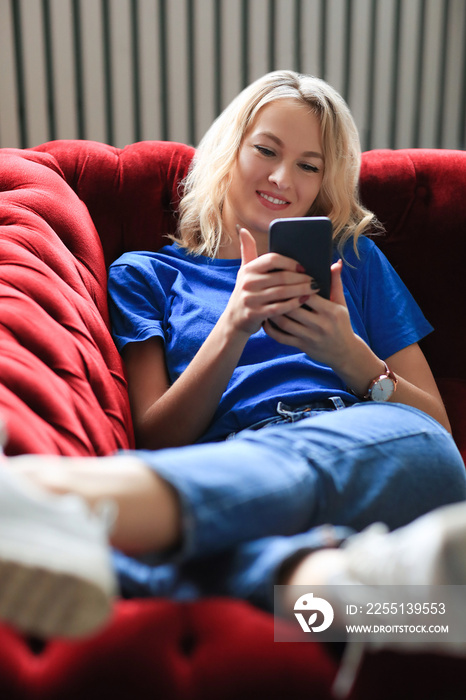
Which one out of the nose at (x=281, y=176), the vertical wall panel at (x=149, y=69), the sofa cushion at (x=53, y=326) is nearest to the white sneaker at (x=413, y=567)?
the sofa cushion at (x=53, y=326)

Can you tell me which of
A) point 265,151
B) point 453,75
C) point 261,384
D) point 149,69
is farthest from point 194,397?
point 453,75

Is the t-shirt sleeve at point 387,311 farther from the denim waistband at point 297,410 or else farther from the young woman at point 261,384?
the denim waistband at point 297,410

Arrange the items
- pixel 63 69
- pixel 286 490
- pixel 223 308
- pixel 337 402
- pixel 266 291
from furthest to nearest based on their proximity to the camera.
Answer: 1. pixel 63 69
2. pixel 223 308
3. pixel 337 402
4. pixel 266 291
5. pixel 286 490

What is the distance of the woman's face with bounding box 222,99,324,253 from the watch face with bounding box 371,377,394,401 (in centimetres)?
37

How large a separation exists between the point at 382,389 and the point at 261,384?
193 millimetres

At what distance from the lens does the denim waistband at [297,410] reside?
1.05 m

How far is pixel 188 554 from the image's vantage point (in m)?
0.61

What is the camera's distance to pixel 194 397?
1.06m

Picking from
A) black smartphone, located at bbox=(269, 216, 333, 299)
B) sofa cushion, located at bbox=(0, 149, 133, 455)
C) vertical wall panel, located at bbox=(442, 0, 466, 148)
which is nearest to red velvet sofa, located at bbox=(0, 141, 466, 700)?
sofa cushion, located at bbox=(0, 149, 133, 455)

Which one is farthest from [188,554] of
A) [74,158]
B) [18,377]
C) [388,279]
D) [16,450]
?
[74,158]

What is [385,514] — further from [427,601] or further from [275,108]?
[275,108]

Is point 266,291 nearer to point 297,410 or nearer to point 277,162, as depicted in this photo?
point 297,410

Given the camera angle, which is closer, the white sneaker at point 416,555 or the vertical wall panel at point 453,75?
the white sneaker at point 416,555

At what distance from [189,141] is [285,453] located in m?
1.71
